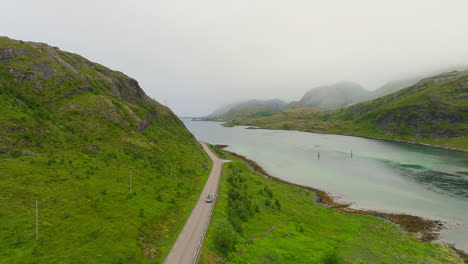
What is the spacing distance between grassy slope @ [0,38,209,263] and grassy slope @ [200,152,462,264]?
9.93 meters

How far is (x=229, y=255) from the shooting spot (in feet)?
110

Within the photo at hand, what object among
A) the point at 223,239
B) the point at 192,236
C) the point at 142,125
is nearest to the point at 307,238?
the point at 223,239

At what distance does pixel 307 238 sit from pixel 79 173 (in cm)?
4604

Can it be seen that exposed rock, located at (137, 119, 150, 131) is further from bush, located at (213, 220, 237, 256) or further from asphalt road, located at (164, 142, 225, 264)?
bush, located at (213, 220, 237, 256)

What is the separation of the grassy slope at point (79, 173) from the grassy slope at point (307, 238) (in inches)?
391

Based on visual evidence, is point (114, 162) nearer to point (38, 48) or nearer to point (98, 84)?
point (98, 84)

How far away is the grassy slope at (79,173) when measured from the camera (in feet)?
87.8

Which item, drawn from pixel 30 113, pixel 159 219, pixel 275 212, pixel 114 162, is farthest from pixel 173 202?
pixel 30 113

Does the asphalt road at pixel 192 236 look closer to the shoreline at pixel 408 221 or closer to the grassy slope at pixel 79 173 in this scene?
the grassy slope at pixel 79 173

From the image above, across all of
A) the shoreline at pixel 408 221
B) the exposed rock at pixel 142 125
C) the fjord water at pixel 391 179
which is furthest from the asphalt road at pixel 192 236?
the fjord water at pixel 391 179

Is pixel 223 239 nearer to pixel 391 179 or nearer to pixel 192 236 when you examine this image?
pixel 192 236

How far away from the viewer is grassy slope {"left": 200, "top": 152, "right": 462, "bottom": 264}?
3566 cm

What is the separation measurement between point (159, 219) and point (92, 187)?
44.5ft

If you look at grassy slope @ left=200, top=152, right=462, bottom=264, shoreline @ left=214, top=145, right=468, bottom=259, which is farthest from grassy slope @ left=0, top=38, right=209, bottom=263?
shoreline @ left=214, top=145, right=468, bottom=259
